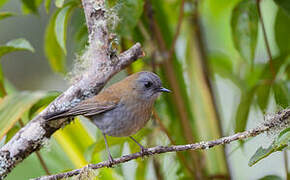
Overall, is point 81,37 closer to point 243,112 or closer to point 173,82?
point 173,82

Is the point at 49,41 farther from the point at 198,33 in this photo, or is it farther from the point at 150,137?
the point at 198,33

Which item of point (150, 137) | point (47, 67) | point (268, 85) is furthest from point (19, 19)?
point (268, 85)

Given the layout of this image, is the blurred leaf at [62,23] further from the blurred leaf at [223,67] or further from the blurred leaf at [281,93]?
the blurred leaf at [223,67]

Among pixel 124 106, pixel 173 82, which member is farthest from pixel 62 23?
pixel 173 82

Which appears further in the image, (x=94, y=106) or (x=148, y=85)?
(x=148, y=85)

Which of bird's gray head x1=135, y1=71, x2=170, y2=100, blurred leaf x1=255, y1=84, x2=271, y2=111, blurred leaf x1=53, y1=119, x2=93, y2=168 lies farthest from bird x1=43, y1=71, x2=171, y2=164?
blurred leaf x1=53, y1=119, x2=93, y2=168

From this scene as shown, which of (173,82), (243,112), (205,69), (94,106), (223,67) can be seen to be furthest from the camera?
(223,67)

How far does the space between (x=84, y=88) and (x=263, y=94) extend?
0.84 metres

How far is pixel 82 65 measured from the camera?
1713mm

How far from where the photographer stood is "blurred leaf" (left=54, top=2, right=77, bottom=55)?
1656 millimetres

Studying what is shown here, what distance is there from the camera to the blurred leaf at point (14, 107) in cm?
166

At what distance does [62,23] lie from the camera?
169cm

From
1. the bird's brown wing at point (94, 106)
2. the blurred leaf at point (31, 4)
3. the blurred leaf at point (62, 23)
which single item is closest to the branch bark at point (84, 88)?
the bird's brown wing at point (94, 106)

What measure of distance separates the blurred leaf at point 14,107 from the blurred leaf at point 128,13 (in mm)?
416
